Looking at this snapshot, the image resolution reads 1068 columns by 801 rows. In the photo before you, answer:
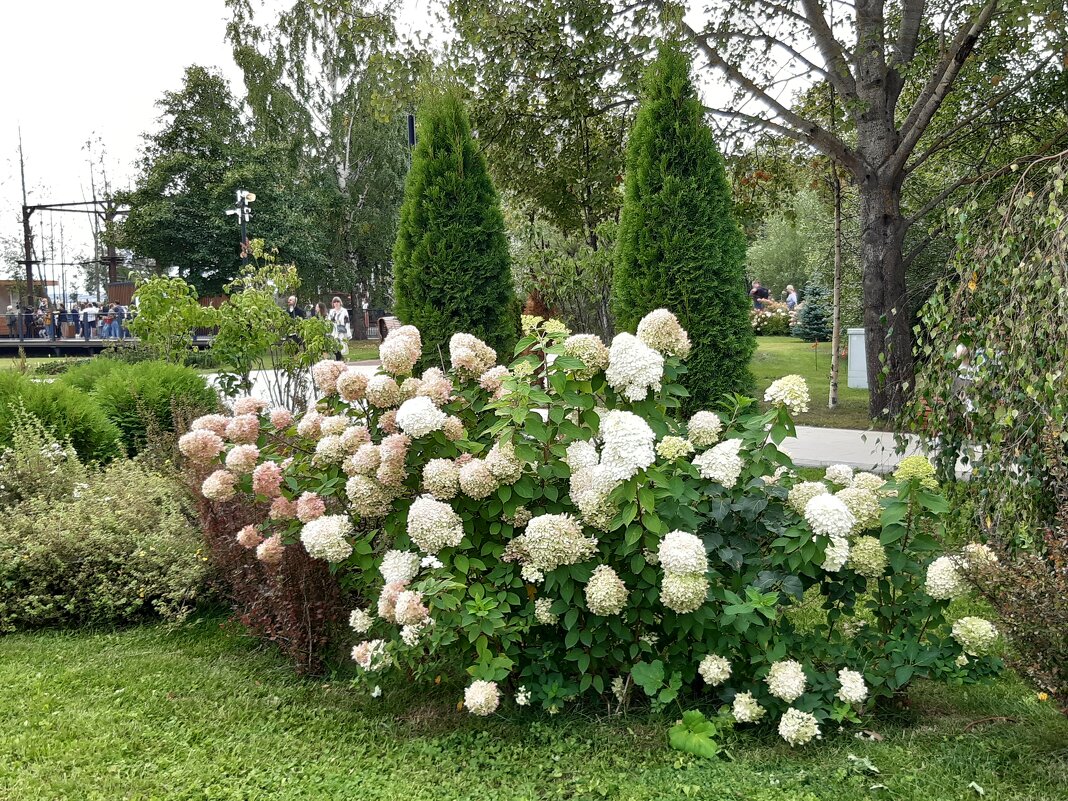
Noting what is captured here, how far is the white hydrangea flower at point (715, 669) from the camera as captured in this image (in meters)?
2.55

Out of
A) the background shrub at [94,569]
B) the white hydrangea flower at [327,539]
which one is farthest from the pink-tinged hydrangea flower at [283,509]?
the background shrub at [94,569]

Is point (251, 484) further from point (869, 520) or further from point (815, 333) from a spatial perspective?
point (815, 333)

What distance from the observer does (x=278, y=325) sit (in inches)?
272

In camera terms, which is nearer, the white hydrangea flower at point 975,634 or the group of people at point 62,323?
the white hydrangea flower at point 975,634

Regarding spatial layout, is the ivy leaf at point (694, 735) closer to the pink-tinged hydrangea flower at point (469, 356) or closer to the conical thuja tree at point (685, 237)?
the pink-tinged hydrangea flower at point (469, 356)

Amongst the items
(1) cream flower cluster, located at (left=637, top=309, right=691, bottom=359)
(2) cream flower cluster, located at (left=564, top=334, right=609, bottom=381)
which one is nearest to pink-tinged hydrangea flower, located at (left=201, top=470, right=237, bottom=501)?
(2) cream flower cluster, located at (left=564, top=334, right=609, bottom=381)

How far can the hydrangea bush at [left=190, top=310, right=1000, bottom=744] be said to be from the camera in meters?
2.50

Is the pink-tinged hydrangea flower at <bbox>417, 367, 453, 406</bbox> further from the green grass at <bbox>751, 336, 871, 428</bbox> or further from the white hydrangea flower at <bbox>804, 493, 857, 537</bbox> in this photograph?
the green grass at <bbox>751, 336, 871, 428</bbox>

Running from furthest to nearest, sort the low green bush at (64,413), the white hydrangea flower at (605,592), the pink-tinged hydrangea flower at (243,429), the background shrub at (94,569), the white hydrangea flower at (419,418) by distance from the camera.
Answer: the low green bush at (64,413) → the background shrub at (94,569) → the pink-tinged hydrangea flower at (243,429) → the white hydrangea flower at (419,418) → the white hydrangea flower at (605,592)

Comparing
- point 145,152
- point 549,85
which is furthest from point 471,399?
point 145,152

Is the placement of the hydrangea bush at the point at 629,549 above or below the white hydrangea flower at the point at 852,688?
above

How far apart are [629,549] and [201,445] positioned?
1763 mm

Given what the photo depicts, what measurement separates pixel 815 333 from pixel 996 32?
1243 centimetres

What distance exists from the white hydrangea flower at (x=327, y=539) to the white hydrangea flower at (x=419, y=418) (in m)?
0.43
